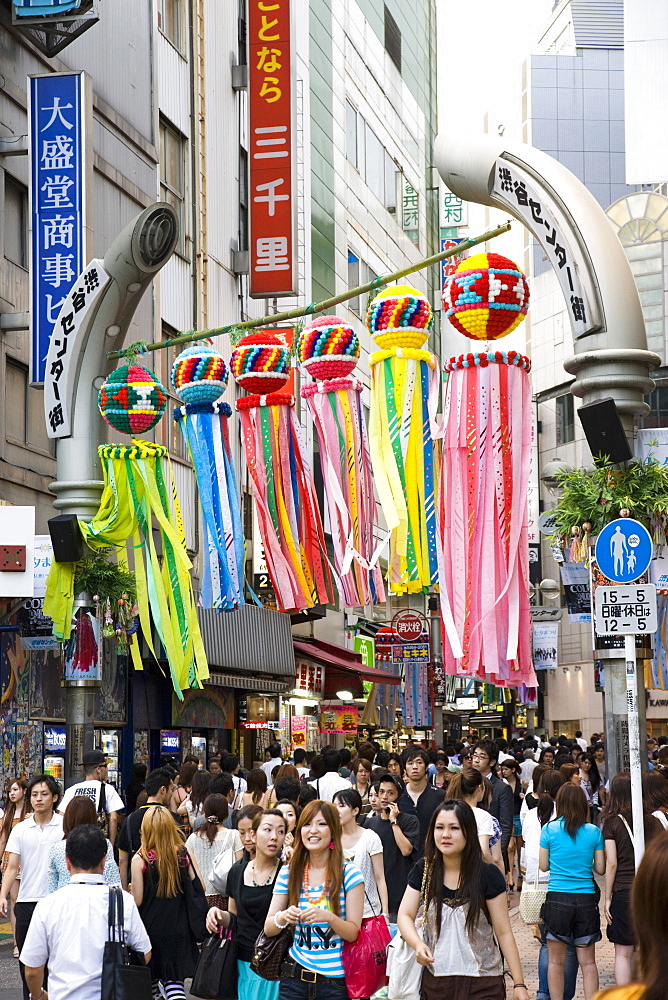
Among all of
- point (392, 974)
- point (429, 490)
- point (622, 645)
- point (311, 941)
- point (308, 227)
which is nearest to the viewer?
point (311, 941)

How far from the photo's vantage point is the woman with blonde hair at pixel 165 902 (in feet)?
26.4

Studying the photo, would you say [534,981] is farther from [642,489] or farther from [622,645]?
[642,489]

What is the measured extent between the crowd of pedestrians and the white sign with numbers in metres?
1.12

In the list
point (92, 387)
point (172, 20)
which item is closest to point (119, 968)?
point (92, 387)

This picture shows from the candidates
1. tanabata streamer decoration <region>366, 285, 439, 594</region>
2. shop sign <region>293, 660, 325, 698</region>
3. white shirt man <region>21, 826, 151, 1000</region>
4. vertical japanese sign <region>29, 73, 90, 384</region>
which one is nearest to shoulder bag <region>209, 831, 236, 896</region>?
white shirt man <region>21, 826, 151, 1000</region>

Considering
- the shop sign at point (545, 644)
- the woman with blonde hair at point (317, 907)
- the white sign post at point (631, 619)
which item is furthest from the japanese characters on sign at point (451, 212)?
the woman with blonde hair at point (317, 907)

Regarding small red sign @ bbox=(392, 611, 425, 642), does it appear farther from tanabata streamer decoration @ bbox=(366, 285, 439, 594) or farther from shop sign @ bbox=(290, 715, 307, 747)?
tanabata streamer decoration @ bbox=(366, 285, 439, 594)

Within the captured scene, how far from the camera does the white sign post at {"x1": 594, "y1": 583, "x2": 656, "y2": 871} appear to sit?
8633mm

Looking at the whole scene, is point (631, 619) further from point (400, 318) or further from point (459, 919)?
point (459, 919)

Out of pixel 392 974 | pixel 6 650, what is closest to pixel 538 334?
pixel 6 650

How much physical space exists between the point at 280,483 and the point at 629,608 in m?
3.00

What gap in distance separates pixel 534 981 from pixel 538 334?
191 feet

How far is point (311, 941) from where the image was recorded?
6.39 metres

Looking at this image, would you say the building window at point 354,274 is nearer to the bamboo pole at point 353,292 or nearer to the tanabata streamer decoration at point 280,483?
the bamboo pole at point 353,292
